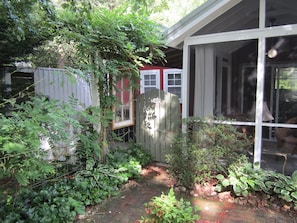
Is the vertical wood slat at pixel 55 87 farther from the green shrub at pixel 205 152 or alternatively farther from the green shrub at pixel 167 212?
the green shrub at pixel 167 212

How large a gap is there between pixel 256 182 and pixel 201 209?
928 millimetres

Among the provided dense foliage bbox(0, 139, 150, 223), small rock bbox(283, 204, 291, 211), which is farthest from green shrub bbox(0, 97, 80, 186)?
small rock bbox(283, 204, 291, 211)

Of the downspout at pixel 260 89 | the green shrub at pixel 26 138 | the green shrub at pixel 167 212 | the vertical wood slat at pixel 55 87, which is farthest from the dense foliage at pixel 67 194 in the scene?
the downspout at pixel 260 89

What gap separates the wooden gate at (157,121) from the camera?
16.2ft

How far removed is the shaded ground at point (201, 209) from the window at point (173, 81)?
21.3 ft

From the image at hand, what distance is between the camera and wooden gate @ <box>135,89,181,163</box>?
16.2 ft

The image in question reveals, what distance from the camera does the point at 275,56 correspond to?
4.20 m

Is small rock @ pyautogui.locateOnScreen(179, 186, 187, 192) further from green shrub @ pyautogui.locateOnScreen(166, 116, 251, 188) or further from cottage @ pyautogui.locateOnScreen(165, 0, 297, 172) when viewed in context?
cottage @ pyautogui.locateOnScreen(165, 0, 297, 172)

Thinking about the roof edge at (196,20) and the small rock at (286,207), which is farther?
the roof edge at (196,20)

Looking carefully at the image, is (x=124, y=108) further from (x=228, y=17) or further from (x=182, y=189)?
(x=228, y=17)

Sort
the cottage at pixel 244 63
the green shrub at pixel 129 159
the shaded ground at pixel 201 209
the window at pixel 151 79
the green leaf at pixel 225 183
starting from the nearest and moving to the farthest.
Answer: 1. the shaded ground at pixel 201 209
2. the green leaf at pixel 225 183
3. the cottage at pixel 244 63
4. the green shrub at pixel 129 159
5. the window at pixel 151 79

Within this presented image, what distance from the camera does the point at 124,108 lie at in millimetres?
5230

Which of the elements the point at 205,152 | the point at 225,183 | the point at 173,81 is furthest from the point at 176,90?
the point at 225,183

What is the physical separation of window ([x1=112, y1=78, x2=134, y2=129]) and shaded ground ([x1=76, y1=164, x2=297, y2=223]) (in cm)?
156
